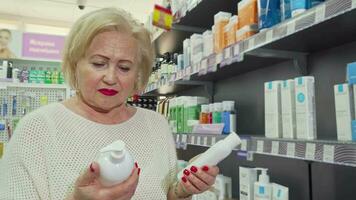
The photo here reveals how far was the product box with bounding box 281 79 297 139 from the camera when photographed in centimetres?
133

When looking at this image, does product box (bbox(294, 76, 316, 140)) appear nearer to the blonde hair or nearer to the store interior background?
the store interior background

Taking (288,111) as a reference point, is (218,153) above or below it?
below

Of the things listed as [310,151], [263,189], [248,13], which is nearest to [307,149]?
[310,151]

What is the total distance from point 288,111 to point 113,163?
2.77 ft

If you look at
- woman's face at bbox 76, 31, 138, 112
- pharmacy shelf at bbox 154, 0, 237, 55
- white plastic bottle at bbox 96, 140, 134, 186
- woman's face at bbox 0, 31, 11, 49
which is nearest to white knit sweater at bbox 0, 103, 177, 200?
woman's face at bbox 76, 31, 138, 112

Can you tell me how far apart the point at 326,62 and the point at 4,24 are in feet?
21.2

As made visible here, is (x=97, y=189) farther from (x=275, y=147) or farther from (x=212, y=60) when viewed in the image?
(x=212, y=60)

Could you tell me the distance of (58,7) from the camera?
604 centimetres

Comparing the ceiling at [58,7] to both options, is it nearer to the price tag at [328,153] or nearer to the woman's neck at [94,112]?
the woman's neck at [94,112]

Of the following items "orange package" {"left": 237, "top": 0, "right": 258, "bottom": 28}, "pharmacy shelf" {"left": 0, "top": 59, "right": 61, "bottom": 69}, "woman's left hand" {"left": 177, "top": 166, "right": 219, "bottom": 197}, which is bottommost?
"woman's left hand" {"left": 177, "top": 166, "right": 219, "bottom": 197}

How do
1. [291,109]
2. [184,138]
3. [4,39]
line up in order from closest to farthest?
[291,109]
[184,138]
[4,39]

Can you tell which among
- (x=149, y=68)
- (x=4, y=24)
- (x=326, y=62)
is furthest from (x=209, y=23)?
(x=4, y=24)

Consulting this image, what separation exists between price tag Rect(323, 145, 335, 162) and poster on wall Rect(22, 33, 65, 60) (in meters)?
3.91

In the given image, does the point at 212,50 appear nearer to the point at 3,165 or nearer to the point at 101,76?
the point at 101,76
